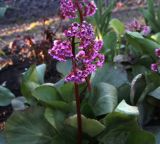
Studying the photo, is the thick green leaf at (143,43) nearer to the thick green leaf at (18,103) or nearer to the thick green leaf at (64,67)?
the thick green leaf at (64,67)

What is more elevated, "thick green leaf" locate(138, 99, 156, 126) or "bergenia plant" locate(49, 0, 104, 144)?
"bergenia plant" locate(49, 0, 104, 144)

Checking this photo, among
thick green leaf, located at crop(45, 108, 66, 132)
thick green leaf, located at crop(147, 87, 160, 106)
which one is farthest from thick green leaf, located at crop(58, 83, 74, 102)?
thick green leaf, located at crop(147, 87, 160, 106)

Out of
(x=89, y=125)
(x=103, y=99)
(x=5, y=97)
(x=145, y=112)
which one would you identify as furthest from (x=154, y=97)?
(x=5, y=97)

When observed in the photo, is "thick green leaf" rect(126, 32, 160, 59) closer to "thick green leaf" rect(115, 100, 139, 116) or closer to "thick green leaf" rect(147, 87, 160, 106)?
"thick green leaf" rect(147, 87, 160, 106)

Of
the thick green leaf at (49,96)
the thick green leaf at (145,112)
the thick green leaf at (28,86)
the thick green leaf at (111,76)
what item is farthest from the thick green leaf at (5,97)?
the thick green leaf at (145,112)

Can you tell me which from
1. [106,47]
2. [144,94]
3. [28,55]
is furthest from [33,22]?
[144,94]

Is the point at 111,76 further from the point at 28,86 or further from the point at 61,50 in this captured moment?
the point at 61,50
